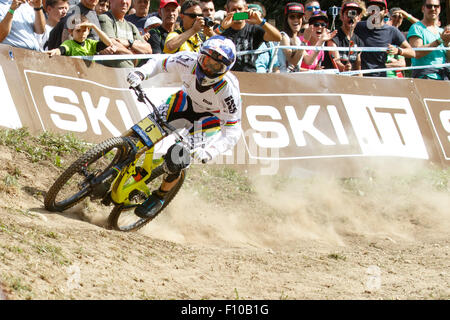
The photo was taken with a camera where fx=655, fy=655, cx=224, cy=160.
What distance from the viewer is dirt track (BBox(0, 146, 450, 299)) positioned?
5.71 meters

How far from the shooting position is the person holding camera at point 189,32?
10.1 m

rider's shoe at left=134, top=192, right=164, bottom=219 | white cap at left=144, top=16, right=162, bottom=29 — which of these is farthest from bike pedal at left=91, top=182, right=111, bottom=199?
white cap at left=144, top=16, right=162, bottom=29

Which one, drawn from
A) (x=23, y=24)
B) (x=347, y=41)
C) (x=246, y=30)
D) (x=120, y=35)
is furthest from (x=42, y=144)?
(x=347, y=41)

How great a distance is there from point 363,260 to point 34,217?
13.0 feet

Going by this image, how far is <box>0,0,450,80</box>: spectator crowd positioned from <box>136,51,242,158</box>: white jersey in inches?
92.0

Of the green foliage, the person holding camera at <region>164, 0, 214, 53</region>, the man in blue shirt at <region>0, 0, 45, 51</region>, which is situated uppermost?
the man in blue shirt at <region>0, 0, 45, 51</region>

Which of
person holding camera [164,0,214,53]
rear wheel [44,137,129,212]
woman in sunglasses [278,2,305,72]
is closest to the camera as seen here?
rear wheel [44,137,129,212]

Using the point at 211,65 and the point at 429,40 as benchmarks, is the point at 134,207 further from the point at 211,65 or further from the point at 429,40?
the point at 429,40

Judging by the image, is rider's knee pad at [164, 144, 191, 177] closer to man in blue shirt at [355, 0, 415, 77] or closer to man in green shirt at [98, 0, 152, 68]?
man in green shirt at [98, 0, 152, 68]

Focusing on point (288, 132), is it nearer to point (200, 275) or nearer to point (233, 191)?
point (233, 191)

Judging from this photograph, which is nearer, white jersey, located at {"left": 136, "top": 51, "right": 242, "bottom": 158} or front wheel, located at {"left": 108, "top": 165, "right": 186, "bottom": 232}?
white jersey, located at {"left": 136, "top": 51, "right": 242, "bottom": 158}

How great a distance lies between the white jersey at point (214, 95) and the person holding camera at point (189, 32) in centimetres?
225

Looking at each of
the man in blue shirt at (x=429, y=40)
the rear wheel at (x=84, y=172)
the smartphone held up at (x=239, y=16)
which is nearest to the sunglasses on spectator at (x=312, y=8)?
the man in blue shirt at (x=429, y=40)
